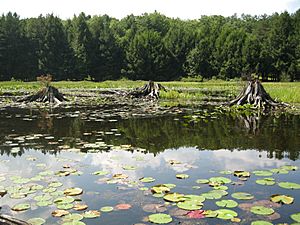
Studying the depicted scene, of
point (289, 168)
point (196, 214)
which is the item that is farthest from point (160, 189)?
point (289, 168)

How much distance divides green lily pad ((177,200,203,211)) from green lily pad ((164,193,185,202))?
12cm

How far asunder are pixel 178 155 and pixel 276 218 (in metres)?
3.91

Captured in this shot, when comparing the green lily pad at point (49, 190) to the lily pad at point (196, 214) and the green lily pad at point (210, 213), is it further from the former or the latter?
the green lily pad at point (210, 213)

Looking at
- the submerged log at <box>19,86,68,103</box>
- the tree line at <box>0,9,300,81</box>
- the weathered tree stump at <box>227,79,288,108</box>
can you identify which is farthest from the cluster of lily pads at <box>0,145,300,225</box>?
the tree line at <box>0,9,300,81</box>

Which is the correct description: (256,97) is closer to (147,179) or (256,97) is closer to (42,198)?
(147,179)

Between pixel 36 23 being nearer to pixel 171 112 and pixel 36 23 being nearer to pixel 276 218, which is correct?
pixel 171 112

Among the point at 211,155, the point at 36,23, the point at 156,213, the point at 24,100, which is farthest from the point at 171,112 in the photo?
the point at 36,23

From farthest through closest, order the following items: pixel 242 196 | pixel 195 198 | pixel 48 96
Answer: pixel 48 96 → pixel 242 196 → pixel 195 198

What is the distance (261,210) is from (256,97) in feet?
50.0

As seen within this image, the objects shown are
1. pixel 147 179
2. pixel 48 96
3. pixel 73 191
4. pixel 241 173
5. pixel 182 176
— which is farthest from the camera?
pixel 48 96

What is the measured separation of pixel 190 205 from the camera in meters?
5.20

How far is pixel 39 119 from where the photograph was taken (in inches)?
Answer: 593

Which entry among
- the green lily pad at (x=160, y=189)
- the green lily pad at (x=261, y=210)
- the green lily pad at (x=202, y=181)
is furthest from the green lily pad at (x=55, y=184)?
the green lily pad at (x=261, y=210)

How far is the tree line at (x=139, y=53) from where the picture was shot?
5738 cm
